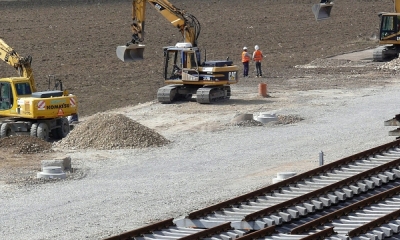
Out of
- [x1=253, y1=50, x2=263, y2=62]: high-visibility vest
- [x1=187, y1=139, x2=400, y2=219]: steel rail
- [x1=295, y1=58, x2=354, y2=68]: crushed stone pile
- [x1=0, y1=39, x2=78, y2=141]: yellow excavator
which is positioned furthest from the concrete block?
[x1=295, y1=58, x2=354, y2=68]: crushed stone pile

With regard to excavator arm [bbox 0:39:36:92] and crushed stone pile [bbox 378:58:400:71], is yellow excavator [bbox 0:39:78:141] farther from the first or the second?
crushed stone pile [bbox 378:58:400:71]

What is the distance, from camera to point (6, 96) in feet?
107

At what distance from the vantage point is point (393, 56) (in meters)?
50.5

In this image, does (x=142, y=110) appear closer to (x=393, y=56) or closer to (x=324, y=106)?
(x=324, y=106)

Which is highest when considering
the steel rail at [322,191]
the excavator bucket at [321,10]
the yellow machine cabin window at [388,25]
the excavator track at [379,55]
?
the excavator bucket at [321,10]

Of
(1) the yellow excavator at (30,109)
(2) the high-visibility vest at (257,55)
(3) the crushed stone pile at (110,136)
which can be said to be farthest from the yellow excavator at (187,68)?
(3) the crushed stone pile at (110,136)

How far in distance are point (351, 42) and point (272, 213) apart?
40.6 m

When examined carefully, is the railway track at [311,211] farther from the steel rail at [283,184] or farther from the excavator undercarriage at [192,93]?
the excavator undercarriage at [192,93]

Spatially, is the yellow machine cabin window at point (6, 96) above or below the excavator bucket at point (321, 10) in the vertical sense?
below

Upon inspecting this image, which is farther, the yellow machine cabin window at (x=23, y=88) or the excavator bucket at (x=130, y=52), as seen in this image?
the excavator bucket at (x=130, y=52)

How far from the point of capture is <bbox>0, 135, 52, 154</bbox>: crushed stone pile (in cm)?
2920

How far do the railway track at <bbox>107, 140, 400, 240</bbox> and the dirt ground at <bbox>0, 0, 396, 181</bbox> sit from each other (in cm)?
849

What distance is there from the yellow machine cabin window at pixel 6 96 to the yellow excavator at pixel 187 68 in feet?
18.1

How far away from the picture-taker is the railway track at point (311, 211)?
18.0 meters
